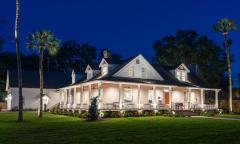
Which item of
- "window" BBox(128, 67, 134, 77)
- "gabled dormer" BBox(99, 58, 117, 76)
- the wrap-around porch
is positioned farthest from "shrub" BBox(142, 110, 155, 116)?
"gabled dormer" BBox(99, 58, 117, 76)

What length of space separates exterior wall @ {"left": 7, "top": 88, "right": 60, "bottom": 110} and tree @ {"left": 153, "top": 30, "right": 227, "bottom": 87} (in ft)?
64.1

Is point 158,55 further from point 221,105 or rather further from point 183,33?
point 221,105

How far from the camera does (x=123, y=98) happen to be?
41.8 metres

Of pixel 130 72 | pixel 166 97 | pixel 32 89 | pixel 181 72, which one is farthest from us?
pixel 32 89

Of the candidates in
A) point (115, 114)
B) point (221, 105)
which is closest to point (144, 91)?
point (115, 114)

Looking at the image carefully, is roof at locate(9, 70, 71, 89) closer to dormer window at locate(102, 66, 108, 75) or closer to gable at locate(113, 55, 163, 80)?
dormer window at locate(102, 66, 108, 75)

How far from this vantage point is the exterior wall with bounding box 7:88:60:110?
5353 cm

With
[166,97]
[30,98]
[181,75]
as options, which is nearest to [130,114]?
[166,97]

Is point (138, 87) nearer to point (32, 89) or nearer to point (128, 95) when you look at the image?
point (128, 95)

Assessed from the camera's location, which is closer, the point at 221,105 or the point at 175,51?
the point at 221,105

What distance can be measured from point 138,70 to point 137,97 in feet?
10.2

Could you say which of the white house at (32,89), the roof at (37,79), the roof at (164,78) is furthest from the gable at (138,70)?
the roof at (37,79)

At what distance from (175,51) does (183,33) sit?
346 centimetres

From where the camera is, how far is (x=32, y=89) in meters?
55.7
